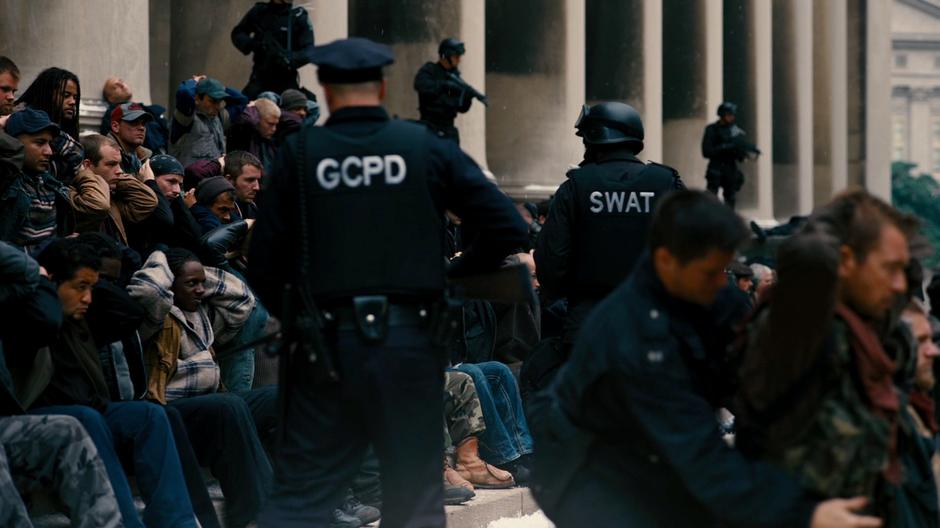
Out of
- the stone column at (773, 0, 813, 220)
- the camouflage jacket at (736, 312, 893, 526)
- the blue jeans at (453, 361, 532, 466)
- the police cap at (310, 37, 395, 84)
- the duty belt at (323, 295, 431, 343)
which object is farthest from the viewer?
the stone column at (773, 0, 813, 220)

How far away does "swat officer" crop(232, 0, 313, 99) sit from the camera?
46.8 feet

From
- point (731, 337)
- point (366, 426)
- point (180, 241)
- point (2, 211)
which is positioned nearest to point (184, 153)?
point (180, 241)

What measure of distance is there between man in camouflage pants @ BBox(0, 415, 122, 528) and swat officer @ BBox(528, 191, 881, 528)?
2942mm

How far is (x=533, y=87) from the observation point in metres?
23.7

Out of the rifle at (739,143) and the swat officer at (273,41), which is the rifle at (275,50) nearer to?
the swat officer at (273,41)

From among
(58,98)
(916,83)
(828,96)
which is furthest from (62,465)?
(916,83)

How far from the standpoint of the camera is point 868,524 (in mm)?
4043

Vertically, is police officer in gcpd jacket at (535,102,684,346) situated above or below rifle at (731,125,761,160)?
below

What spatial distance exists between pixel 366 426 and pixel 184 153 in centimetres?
714

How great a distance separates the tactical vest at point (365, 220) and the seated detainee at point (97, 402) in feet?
7.22

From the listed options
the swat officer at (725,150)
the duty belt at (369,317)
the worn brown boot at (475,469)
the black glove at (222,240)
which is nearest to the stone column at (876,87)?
the swat officer at (725,150)

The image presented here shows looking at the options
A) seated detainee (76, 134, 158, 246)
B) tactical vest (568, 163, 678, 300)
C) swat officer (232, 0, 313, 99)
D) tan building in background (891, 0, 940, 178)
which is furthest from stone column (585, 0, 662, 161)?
tan building in background (891, 0, 940, 178)

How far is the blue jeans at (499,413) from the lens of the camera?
10.2 metres

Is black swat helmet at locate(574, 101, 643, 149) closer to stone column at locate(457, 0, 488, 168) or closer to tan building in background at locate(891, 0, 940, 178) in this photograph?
stone column at locate(457, 0, 488, 168)
